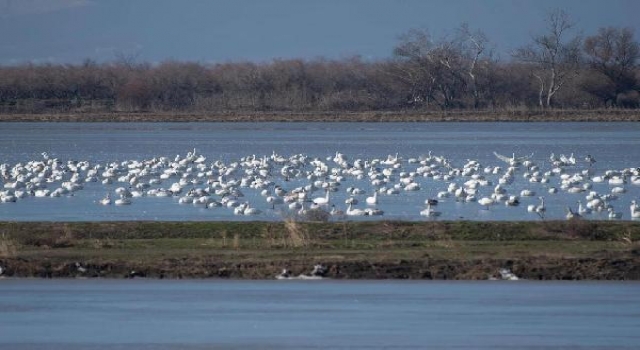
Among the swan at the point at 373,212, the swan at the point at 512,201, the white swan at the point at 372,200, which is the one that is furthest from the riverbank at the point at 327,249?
the white swan at the point at 372,200

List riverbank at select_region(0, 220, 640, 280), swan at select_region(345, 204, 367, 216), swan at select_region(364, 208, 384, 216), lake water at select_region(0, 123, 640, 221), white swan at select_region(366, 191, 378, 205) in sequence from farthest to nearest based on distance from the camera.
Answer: white swan at select_region(366, 191, 378, 205) < lake water at select_region(0, 123, 640, 221) < swan at select_region(364, 208, 384, 216) < swan at select_region(345, 204, 367, 216) < riverbank at select_region(0, 220, 640, 280)

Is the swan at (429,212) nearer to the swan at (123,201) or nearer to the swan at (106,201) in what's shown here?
the swan at (123,201)

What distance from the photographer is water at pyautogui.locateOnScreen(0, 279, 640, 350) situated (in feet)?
42.5

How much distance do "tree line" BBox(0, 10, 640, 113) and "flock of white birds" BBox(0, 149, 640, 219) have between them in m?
43.4

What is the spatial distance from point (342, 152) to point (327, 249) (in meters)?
32.0

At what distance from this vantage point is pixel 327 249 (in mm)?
18281

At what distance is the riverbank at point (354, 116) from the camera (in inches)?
3054

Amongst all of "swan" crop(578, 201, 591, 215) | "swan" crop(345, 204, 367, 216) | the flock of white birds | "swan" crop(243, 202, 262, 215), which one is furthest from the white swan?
"swan" crop(578, 201, 591, 215)

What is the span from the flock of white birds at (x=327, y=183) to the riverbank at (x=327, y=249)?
2645mm

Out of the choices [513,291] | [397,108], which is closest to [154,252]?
[513,291]

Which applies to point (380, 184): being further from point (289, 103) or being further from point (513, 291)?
point (289, 103)

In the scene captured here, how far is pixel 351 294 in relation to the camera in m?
15.6

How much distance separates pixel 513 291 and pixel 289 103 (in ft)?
235

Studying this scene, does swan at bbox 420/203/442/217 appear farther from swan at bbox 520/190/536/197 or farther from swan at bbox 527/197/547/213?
swan at bbox 520/190/536/197
